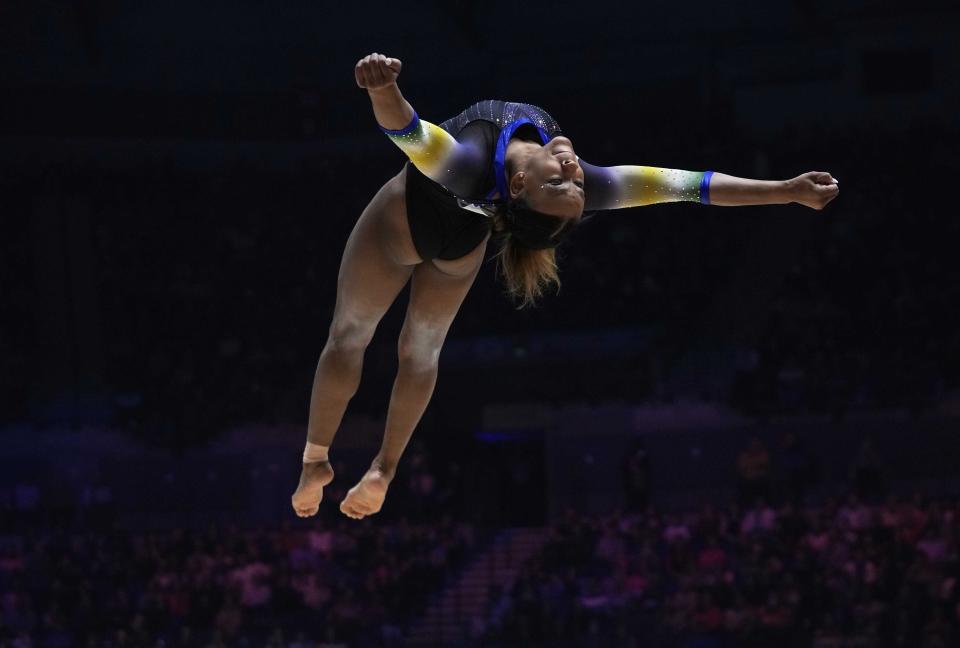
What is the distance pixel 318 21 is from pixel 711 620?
979cm

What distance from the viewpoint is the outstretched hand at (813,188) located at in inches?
162

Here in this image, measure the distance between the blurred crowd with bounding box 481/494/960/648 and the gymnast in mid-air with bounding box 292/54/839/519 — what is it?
20.1 feet

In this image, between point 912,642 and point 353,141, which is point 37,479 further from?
point 912,642

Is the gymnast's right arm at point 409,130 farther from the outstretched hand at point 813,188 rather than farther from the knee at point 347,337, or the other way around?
the outstretched hand at point 813,188

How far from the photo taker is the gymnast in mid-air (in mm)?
3896

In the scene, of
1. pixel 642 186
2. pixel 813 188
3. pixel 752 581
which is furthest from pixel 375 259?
pixel 752 581

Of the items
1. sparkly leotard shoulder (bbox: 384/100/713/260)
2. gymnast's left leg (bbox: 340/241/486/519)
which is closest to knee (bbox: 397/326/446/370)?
gymnast's left leg (bbox: 340/241/486/519)

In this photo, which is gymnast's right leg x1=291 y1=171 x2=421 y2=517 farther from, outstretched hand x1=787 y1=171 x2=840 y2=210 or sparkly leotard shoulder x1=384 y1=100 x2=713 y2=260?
outstretched hand x1=787 y1=171 x2=840 y2=210

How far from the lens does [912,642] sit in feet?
31.6

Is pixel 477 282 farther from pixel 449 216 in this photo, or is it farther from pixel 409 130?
pixel 409 130

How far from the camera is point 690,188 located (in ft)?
14.1

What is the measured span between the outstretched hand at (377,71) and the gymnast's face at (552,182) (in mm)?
551

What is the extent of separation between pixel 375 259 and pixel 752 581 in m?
6.94

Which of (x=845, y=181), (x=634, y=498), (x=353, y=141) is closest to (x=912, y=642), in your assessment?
(x=634, y=498)
